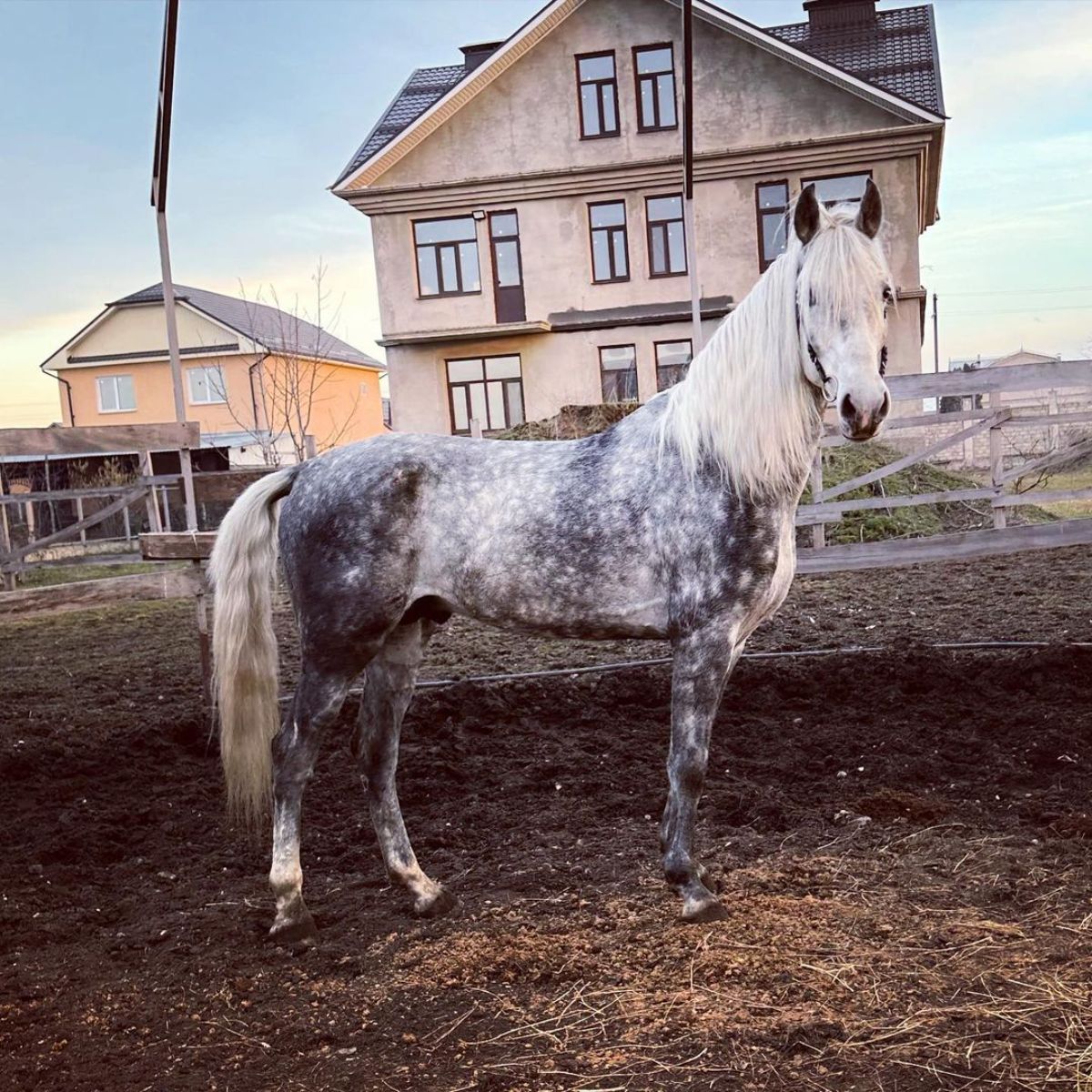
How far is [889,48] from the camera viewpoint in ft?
65.1

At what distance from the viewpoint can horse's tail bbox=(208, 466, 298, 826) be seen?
3.45 m

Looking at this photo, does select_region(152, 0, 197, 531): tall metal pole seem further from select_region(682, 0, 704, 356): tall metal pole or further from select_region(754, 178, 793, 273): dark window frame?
select_region(754, 178, 793, 273): dark window frame

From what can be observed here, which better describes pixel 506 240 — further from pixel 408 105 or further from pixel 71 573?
pixel 71 573

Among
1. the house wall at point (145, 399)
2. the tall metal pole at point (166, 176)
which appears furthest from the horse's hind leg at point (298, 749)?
the house wall at point (145, 399)

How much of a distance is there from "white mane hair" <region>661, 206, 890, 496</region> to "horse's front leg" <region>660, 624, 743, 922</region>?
1.75 ft

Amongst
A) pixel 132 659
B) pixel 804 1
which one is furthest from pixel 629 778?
pixel 804 1

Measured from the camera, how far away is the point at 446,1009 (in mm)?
2654

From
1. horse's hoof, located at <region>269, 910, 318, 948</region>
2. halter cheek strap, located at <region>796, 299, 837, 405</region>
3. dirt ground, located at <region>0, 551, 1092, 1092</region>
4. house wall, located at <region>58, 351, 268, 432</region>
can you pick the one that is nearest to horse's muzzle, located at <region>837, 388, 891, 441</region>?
halter cheek strap, located at <region>796, 299, 837, 405</region>

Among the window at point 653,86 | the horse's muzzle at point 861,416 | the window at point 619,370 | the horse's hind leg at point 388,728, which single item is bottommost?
the horse's hind leg at point 388,728

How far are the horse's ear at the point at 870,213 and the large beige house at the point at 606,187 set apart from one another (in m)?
15.8

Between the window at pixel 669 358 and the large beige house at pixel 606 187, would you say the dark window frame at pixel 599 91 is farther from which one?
the window at pixel 669 358

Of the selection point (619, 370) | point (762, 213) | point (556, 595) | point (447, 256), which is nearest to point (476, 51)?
point (447, 256)

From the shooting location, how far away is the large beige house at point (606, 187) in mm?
17906

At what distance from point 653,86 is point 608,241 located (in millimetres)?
3048
